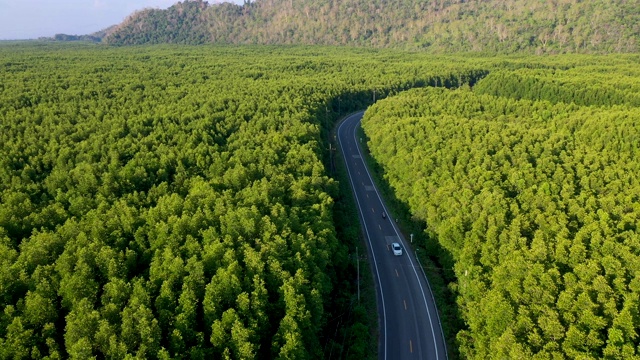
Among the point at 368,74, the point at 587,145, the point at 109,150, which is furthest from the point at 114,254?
the point at 368,74

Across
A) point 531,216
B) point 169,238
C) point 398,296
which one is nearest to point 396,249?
point 398,296

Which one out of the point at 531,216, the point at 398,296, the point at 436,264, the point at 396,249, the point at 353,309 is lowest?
the point at 398,296

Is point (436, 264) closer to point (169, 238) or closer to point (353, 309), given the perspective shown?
point (353, 309)

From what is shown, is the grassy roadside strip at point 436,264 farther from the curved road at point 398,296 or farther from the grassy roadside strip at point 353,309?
the grassy roadside strip at point 353,309

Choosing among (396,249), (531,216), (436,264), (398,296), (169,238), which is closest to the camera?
(169,238)

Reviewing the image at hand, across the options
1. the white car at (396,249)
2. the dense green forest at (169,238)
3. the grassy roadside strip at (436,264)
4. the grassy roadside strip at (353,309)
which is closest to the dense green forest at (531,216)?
the grassy roadside strip at (436,264)

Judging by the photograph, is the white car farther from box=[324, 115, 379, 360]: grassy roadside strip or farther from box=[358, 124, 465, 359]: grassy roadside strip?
box=[324, 115, 379, 360]: grassy roadside strip
